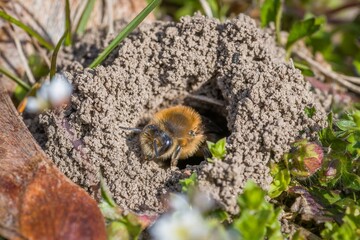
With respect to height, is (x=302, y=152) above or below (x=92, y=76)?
above

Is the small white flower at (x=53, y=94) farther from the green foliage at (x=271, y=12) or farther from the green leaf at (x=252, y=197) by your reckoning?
the green foliage at (x=271, y=12)

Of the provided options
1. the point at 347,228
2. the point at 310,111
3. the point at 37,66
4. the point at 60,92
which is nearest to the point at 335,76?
the point at 310,111

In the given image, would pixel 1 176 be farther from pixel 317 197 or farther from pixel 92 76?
pixel 317 197

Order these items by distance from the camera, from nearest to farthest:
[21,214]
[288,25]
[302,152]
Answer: [21,214]
[302,152]
[288,25]

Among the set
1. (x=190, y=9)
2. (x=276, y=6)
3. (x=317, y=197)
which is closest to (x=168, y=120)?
(x=317, y=197)

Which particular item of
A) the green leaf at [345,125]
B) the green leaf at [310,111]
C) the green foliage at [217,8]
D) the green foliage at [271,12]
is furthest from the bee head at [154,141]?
the green foliage at [217,8]

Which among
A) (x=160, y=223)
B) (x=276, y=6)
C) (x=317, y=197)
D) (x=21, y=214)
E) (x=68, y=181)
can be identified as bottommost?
(x=21, y=214)

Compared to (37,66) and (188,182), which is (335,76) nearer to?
(188,182)

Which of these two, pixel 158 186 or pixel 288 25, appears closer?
pixel 158 186
